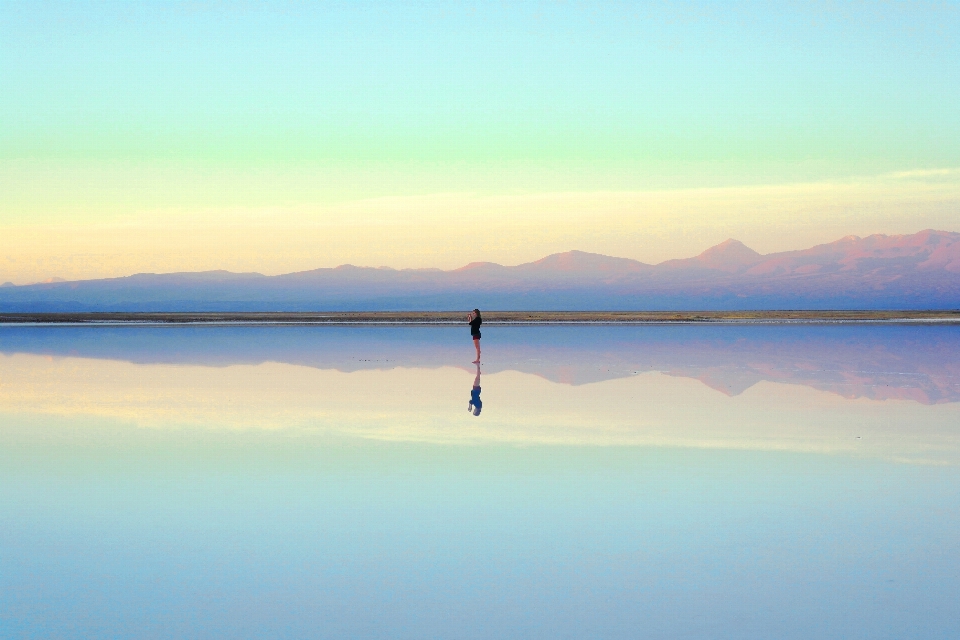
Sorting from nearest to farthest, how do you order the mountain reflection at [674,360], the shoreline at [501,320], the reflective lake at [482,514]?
the reflective lake at [482,514]
the mountain reflection at [674,360]
the shoreline at [501,320]

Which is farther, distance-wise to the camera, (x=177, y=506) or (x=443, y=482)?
(x=443, y=482)

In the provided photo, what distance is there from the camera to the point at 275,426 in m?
12.5

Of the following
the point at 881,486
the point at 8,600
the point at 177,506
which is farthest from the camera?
the point at 881,486

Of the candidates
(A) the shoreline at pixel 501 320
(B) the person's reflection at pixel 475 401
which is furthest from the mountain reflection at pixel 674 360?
(A) the shoreline at pixel 501 320

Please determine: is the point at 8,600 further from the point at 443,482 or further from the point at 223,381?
the point at 223,381

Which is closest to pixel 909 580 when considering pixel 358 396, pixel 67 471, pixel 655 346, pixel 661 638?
pixel 661 638

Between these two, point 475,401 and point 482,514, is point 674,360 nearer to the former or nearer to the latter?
point 475,401

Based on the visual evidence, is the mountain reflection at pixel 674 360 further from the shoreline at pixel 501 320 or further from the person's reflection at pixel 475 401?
the shoreline at pixel 501 320

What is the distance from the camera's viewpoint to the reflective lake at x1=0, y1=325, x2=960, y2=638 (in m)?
5.31

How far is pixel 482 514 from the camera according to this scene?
24.9 ft

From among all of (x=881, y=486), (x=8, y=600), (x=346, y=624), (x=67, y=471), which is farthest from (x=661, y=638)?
(x=67, y=471)

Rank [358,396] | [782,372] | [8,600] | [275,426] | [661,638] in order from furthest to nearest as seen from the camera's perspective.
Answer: [782,372]
[358,396]
[275,426]
[8,600]
[661,638]

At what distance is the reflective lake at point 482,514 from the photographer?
5.31m

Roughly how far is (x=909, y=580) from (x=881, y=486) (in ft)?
9.82
